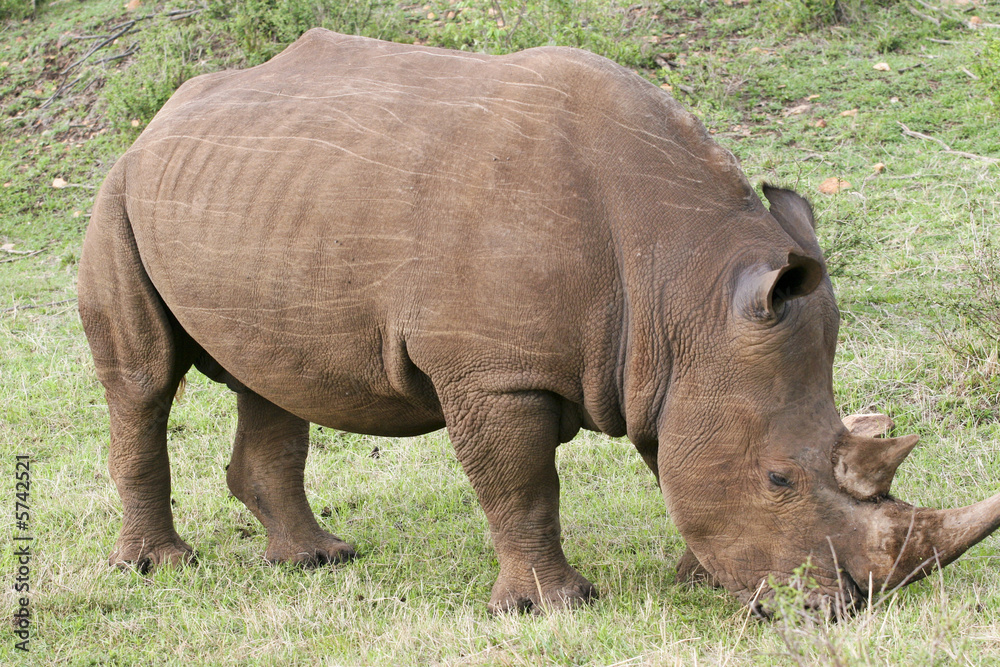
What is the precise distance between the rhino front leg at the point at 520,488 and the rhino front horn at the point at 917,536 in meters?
1.15

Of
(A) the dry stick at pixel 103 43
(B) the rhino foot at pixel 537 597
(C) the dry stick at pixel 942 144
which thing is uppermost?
(C) the dry stick at pixel 942 144

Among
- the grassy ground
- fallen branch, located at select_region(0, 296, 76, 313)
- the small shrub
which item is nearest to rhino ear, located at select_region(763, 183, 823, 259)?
the grassy ground

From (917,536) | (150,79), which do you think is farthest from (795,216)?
(150,79)

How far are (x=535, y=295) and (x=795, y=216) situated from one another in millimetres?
1032

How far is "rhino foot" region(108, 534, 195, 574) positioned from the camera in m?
5.30

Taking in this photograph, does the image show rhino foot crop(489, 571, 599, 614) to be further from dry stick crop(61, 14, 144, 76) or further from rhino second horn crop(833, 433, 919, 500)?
dry stick crop(61, 14, 144, 76)

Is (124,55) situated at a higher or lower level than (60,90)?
higher

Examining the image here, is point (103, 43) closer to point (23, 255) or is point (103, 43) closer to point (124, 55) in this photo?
point (124, 55)

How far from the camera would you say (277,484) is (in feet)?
18.0

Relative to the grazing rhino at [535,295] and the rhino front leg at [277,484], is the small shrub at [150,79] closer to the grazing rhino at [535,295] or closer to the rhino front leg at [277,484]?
the rhino front leg at [277,484]

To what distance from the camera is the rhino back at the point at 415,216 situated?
3.82 meters

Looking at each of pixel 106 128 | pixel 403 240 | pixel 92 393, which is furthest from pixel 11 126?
pixel 403 240

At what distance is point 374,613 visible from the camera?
4.58m

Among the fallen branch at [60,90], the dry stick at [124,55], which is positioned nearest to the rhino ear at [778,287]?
the dry stick at [124,55]
